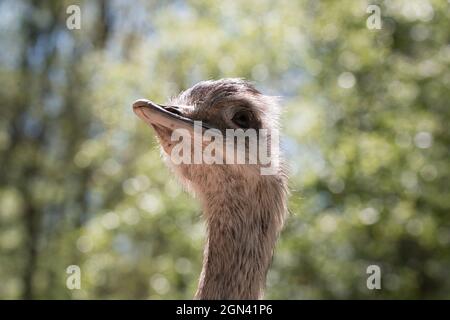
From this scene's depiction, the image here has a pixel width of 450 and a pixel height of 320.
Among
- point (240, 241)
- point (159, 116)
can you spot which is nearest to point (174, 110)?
point (159, 116)

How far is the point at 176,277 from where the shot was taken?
28.3 ft

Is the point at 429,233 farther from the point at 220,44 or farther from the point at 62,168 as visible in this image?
the point at 62,168

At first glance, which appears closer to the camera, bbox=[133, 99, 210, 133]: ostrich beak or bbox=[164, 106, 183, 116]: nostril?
bbox=[133, 99, 210, 133]: ostrich beak

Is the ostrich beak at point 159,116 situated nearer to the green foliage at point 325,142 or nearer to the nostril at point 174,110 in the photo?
the nostril at point 174,110

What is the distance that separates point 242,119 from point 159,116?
21.8 inches

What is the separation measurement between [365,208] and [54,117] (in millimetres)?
11376

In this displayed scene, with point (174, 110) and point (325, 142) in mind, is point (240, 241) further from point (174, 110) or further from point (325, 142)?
point (325, 142)

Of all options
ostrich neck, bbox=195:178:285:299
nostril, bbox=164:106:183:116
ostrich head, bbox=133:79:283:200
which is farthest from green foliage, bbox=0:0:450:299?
nostril, bbox=164:106:183:116

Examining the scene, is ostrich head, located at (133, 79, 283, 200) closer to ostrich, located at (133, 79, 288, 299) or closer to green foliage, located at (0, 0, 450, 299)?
ostrich, located at (133, 79, 288, 299)

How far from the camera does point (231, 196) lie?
3.82 meters

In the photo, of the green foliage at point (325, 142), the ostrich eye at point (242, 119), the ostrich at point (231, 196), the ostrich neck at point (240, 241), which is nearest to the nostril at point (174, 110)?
the ostrich at point (231, 196)

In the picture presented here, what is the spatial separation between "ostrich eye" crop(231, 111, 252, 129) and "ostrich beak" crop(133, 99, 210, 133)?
0.29 m

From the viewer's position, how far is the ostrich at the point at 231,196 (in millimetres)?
3625

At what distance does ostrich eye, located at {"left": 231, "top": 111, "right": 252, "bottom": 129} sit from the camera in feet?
12.6
